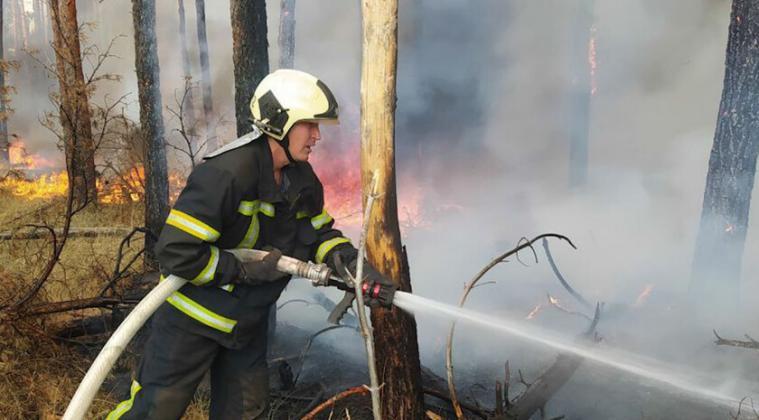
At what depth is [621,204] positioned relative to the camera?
11.0 metres

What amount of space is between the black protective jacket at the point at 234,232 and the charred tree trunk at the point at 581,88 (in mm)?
11295

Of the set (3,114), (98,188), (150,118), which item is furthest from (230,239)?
(3,114)

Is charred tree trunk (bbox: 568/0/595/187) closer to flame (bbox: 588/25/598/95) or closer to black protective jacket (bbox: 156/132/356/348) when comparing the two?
flame (bbox: 588/25/598/95)

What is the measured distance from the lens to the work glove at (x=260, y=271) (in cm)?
273

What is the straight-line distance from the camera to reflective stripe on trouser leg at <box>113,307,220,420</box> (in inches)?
109

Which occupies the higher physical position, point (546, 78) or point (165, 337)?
point (546, 78)

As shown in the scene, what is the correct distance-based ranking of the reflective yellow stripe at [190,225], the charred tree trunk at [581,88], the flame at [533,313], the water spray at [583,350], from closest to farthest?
the reflective yellow stripe at [190,225] → the water spray at [583,350] → the flame at [533,313] → the charred tree trunk at [581,88]

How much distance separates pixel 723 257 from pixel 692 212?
4300 mm

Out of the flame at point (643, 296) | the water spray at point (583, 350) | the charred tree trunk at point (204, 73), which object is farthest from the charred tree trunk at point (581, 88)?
the charred tree trunk at point (204, 73)

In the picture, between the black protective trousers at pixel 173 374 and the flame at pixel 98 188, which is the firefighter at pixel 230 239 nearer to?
the black protective trousers at pixel 173 374

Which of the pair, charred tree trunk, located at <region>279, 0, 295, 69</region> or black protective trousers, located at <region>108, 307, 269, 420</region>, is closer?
black protective trousers, located at <region>108, 307, 269, 420</region>

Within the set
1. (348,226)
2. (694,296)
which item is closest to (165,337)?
(694,296)

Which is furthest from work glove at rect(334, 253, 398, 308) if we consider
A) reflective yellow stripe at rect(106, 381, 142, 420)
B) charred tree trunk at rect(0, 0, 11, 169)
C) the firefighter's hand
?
charred tree trunk at rect(0, 0, 11, 169)

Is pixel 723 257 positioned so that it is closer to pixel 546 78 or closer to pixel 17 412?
pixel 17 412
